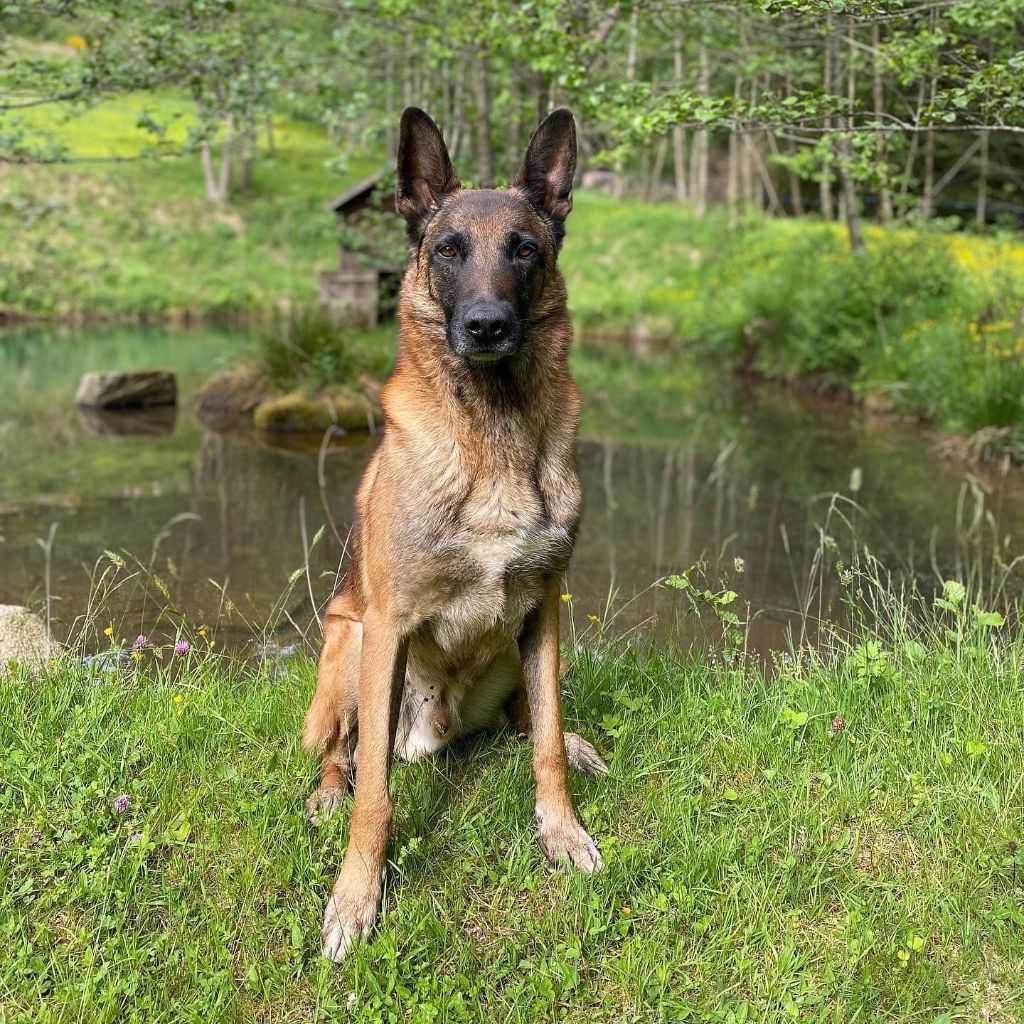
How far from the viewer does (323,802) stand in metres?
3.39

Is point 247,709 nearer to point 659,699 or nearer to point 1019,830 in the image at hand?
point 659,699

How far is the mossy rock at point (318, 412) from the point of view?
526 inches

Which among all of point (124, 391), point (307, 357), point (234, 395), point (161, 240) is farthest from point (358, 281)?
point (161, 240)

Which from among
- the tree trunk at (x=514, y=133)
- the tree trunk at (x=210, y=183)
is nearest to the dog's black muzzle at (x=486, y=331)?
the tree trunk at (x=514, y=133)

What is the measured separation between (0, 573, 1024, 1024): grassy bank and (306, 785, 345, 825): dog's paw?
69 millimetres

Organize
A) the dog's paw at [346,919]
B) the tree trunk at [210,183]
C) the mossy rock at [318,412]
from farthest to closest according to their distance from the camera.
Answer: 1. the tree trunk at [210,183]
2. the mossy rock at [318,412]
3. the dog's paw at [346,919]

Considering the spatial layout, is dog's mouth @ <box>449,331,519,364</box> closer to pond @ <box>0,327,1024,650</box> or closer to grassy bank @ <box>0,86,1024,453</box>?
pond @ <box>0,327,1024,650</box>

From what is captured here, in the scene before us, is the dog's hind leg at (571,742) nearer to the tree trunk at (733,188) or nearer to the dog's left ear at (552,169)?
the dog's left ear at (552,169)

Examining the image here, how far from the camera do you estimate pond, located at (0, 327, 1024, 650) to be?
20.1ft

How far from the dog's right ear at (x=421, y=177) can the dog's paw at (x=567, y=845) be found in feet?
6.81

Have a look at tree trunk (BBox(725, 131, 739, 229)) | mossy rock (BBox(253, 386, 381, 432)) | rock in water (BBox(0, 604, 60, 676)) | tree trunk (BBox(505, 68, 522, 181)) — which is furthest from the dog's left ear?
tree trunk (BBox(725, 131, 739, 229))

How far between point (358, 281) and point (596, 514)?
16.4 meters

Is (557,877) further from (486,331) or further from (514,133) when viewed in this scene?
(514,133)

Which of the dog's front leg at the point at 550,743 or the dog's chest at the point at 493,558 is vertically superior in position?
the dog's chest at the point at 493,558
